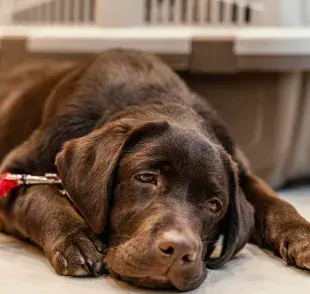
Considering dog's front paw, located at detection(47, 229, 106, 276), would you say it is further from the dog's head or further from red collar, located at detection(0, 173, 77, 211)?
red collar, located at detection(0, 173, 77, 211)

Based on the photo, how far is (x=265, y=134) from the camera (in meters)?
2.57

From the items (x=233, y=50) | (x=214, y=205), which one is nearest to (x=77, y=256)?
(x=214, y=205)

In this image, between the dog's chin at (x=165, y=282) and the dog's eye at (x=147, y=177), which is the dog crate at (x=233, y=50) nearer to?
the dog's eye at (x=147, y=177)

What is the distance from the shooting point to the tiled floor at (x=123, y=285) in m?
1.49

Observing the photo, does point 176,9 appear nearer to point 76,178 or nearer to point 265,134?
point 265,134

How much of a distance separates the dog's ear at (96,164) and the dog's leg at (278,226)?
1.48 feet

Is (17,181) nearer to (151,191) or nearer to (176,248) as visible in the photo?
(151,191)

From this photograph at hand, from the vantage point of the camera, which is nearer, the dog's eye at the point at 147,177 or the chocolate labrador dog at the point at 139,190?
the chocolate labrador dog at the point at 139,190

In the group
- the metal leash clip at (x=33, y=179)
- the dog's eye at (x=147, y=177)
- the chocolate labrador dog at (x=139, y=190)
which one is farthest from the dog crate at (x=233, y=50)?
the dog's eye at (x=147, y=177)

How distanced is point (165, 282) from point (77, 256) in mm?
237

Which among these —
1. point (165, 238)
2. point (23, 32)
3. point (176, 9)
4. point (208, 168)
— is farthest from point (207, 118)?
point (23, 32)

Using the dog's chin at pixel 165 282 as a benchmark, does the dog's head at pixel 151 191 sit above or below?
above

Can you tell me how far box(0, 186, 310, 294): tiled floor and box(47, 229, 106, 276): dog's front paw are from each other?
0.07 ft

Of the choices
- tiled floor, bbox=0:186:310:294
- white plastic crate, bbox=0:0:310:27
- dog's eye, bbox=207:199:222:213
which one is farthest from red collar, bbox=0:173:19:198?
white plastic crate, bbox=0:0:310:27
